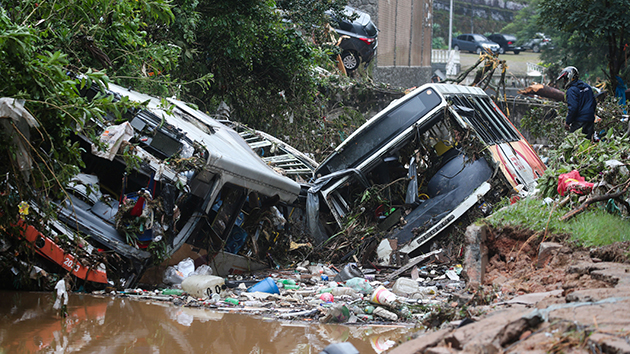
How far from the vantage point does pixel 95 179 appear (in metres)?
5.84

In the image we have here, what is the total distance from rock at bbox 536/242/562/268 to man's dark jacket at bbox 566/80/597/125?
5.04 metres

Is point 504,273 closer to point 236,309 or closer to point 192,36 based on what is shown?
point 236,309

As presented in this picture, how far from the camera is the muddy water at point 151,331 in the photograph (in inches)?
167

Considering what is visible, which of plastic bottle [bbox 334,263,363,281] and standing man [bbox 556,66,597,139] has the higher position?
standing man [bbox 556,66,597,139]

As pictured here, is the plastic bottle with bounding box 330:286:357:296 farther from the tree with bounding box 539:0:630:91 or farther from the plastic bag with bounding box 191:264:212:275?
the tree with bounding box 539:0:630:91

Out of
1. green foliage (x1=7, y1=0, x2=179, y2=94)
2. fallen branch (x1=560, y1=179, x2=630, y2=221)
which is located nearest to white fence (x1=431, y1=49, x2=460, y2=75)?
green foliage (x1=7, y1=0, x2=179, y2=94)

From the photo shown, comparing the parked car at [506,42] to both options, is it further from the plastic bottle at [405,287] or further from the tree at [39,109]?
the tree at [39,109]

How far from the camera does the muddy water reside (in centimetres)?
423

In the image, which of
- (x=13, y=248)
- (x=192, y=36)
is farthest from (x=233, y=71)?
(x=13, y=248)

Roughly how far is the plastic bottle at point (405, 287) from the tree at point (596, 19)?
485 inches

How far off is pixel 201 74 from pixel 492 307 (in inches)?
324

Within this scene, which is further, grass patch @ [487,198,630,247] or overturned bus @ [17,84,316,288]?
overturned bus @ [17,84,316,288]

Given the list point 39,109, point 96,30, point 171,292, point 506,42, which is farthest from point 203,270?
point 506,42

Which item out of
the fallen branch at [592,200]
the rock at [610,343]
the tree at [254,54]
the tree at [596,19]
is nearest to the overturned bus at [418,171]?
the fallen branch at [592,200]
